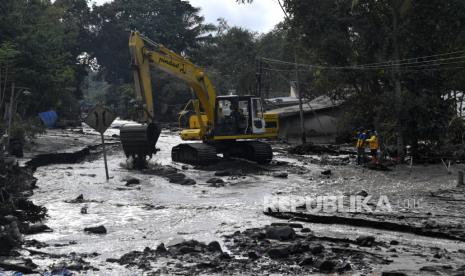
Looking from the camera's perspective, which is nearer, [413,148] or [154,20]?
[413,148]

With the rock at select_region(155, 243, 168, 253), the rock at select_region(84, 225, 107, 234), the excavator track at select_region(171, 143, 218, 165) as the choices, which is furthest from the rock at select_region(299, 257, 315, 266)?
the excavator track at select_region(171, 143, 218, 165)

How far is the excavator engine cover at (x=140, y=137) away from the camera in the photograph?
27.2 meters

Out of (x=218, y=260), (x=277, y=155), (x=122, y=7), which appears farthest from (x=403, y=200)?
(x=122, y=7)

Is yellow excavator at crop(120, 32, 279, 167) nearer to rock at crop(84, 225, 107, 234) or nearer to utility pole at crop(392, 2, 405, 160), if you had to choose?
utility pole at crop(392, 2, 405, 160)

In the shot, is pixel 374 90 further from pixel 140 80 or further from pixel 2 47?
pixel 2 47

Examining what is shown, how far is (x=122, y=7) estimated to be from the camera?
98.9 m

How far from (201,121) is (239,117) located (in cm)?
179

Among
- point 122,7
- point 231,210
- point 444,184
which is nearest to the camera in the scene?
point 231,210

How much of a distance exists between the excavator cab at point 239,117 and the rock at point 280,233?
53.3ft

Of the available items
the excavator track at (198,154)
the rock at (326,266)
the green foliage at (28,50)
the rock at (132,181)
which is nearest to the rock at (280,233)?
the rock at (326,266)

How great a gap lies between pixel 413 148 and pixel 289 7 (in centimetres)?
1034

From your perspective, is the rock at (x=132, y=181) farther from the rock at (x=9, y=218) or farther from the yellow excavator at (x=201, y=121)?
the rock at (x=9, y=218)

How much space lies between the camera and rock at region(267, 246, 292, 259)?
38.2 feet

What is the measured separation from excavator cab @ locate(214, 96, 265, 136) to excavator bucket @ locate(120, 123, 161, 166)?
10.4 ft
